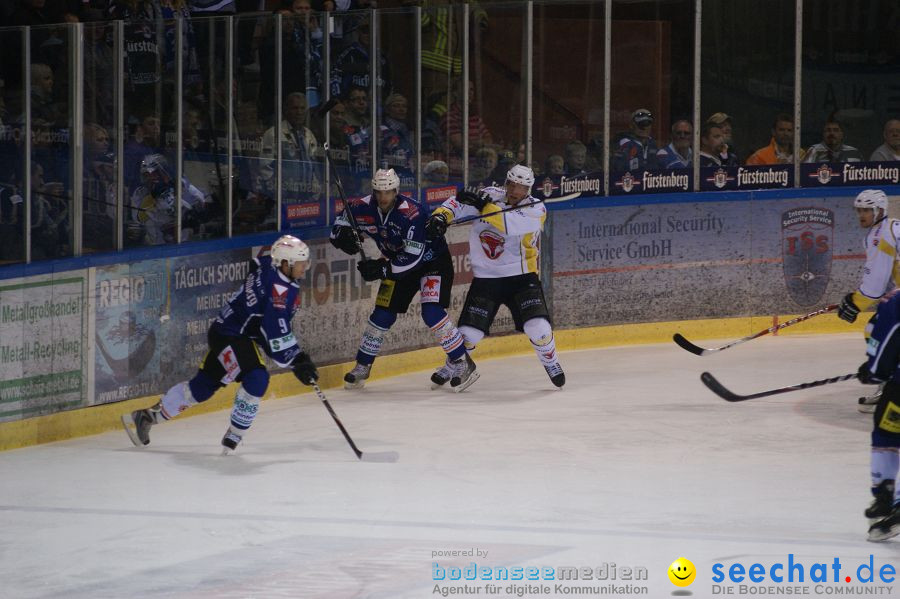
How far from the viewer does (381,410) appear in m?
8.50

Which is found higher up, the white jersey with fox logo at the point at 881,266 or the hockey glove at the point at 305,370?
the white jersey with fox logo at the point at 881,266

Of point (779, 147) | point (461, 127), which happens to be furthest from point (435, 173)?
point (779, 147)

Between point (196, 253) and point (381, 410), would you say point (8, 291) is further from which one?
point (381, 410)

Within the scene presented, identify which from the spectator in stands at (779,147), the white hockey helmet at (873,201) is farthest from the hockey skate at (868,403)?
the spectator in stands at (779,147)

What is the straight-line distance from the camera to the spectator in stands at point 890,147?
1134 centimetres

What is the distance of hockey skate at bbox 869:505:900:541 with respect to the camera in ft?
18.7

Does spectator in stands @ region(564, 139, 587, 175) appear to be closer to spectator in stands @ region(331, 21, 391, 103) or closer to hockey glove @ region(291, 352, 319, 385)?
spectator in stands @ region(331, 21, 391, 103)

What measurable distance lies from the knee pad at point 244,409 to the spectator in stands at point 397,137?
9.48 feet

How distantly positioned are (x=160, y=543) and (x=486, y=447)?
7.33 ft

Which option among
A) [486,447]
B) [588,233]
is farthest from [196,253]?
[588,233]

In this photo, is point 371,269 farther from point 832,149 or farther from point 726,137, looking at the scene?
point 832,149

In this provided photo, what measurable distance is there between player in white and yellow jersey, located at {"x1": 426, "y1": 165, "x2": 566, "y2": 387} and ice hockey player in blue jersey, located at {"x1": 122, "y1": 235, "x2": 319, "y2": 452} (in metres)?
1.99

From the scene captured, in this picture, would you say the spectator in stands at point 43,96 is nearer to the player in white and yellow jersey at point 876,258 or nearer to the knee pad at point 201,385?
the knee pad at point 201,385

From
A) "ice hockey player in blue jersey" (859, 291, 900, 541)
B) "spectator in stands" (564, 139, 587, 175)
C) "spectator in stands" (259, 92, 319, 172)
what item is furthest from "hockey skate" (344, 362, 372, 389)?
"ice hockey player in blue jersey" (859, 291, 900, 541)
